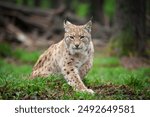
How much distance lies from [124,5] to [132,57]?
6.10ft

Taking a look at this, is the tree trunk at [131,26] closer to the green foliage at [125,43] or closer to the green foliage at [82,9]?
the green foliage at [125,43]

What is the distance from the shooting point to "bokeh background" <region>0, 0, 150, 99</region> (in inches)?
374

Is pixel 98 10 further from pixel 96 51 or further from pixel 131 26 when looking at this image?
pixel 131 26

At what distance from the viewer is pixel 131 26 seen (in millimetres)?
18266

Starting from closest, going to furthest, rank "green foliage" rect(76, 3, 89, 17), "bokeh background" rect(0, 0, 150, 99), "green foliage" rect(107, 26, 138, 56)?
1. "bokeh background" rect(0, 0, 150, 99)
2. "green foliage" rect(107, 26, 138, 56)
3. "green foliage" rect(76, 3, 89, 17)

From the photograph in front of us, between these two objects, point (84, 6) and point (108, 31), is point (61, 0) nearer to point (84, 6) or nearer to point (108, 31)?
point (84, 6)

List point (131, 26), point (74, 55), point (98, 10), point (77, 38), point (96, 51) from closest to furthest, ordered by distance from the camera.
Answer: point (77, 38), point (74, 55), point (131, 26), point (96, 51), point (98, 10)

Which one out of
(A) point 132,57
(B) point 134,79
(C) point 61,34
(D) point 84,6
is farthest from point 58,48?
(D) point 84,6

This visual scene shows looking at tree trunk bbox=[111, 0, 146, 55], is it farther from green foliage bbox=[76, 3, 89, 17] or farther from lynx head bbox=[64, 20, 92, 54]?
green foliage bbox=[76, 3, 89, 17]

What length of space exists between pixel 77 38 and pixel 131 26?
27.0 feet

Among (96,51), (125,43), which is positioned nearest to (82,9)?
(96,51)

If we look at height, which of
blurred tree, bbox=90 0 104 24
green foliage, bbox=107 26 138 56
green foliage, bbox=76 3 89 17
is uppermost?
green foliage, bbox=76 3 89 17

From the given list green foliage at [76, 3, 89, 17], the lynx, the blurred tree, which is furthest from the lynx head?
green foliage at [76, 3, 89, 17]

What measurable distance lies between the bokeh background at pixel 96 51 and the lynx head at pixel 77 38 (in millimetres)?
451
